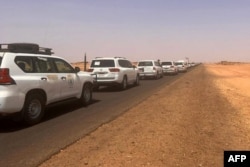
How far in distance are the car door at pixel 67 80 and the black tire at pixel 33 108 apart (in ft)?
4.20

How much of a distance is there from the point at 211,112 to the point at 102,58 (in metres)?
9.18

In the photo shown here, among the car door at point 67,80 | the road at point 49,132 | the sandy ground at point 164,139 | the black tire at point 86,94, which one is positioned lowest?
the road at point 49,132

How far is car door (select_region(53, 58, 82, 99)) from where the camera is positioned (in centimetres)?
1080

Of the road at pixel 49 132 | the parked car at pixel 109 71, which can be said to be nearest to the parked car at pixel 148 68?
the parked car at pixel 109 71

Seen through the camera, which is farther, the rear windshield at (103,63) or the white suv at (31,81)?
the rear windshield at (103,63)

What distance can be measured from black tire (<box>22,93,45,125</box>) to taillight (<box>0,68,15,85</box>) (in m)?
0.73

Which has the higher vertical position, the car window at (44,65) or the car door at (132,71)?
the car window at (44,65)

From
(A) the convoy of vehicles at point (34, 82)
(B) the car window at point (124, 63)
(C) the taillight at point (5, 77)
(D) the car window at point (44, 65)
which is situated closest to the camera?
(C) the taillight at point (5, 77)

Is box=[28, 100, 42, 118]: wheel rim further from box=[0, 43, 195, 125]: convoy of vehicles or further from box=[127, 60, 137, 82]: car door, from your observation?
box=[127, 60, 137, 82]: car door

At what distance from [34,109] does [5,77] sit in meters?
1.35

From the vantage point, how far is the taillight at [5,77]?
8.27 metres

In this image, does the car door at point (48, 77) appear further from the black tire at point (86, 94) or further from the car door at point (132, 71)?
the car door at point (132, 71)

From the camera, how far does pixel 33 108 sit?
9.21 m

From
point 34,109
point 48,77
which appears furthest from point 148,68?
point 34,109
